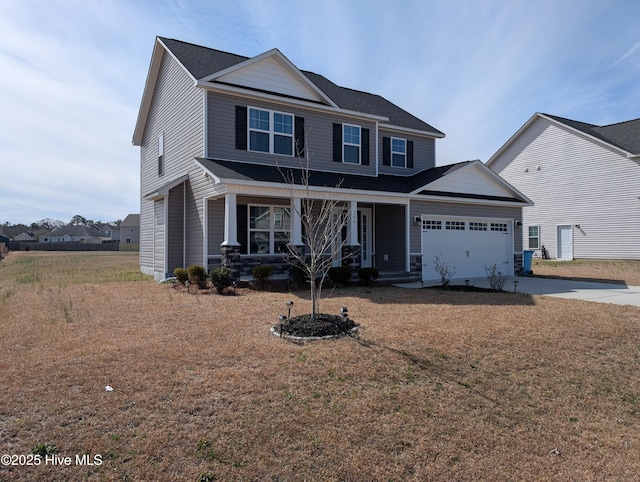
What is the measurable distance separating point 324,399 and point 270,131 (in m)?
11.1

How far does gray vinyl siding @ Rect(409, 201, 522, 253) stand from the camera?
597 inches

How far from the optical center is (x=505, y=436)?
4.19m

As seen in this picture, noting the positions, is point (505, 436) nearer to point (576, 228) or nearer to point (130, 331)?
point (130, 331)

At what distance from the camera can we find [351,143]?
630 inches

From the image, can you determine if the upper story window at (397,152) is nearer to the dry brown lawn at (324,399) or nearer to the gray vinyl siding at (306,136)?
the gray vinyl siding at (306,136)

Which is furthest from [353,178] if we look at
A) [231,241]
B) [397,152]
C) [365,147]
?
[231,241]

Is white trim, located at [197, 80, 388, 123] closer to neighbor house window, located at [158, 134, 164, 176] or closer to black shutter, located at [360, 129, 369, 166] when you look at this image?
black shutter, located at [360, 129, 369, 166]

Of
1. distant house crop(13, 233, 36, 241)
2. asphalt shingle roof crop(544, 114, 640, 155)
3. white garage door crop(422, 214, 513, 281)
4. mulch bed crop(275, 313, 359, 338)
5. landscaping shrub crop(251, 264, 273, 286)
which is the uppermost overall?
asphalt shingle roof crop(544, 114, 640, 155)

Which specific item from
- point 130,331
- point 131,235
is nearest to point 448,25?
point 130,331

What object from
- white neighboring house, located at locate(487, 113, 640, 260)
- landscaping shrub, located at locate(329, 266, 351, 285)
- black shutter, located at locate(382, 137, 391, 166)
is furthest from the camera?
white neighboring house, located at locate(487, 113, 640, 260)


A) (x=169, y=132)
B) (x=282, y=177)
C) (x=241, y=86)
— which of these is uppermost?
(x=241, y=86)

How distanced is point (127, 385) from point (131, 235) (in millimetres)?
77645

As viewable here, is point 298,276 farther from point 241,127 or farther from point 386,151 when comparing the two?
point 386,151

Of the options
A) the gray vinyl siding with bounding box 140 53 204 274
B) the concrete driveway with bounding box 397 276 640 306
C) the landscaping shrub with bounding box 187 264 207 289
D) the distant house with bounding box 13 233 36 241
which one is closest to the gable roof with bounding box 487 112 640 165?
the concrete driveway with bounding box 397 276 640 306
